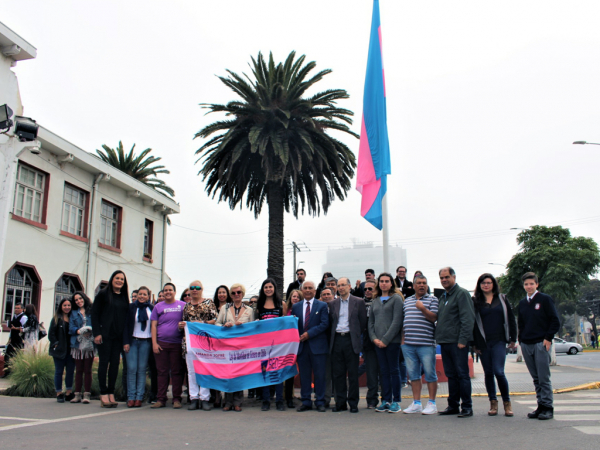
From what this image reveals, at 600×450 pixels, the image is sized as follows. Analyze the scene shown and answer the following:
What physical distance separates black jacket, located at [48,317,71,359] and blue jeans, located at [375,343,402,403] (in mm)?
5482

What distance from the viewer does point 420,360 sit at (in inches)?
308

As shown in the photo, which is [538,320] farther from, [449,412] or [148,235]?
[148,235]

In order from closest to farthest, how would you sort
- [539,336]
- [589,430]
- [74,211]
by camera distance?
[589,430] → [539,336] → [74,211]

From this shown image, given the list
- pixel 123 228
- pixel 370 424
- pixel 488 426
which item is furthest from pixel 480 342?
pixel 123 228

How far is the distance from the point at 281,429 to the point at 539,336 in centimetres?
380

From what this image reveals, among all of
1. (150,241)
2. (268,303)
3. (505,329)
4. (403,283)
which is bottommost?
(505,329)

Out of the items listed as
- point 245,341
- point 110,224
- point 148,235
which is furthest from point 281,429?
point 148,235

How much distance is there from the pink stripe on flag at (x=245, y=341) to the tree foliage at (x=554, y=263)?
1405 inches

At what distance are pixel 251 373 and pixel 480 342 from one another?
11.9 ft

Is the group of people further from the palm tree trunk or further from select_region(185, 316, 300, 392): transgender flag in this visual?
the palm tree trunk

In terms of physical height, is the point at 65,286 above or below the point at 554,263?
below

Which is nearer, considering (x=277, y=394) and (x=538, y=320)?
(x=538, y=320)

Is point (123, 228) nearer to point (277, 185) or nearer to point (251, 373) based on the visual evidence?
point (277, 185)

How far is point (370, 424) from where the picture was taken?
6645mm
